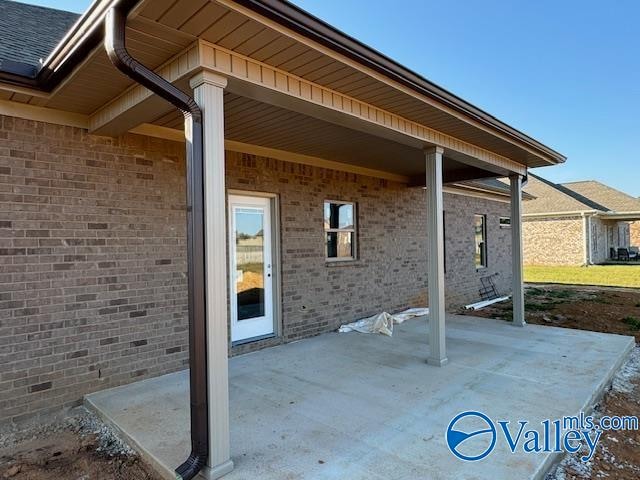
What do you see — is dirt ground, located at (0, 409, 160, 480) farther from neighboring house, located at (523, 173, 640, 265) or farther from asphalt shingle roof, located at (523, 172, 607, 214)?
asphalt shingle roof, located at (523, 172, 607, 214)

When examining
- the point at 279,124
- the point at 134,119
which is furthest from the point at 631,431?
the point at 134,119

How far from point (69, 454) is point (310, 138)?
4.22 m

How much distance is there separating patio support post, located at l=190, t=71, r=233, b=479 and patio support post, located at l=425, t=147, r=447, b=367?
10.2 feet

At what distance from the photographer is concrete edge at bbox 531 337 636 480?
2.73 m

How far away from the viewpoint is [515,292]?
23.9 feet

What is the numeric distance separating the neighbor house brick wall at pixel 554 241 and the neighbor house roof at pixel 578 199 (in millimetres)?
705

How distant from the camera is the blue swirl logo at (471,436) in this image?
2.91 metres

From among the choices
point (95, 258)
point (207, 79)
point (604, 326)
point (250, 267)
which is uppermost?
point (207, 79)

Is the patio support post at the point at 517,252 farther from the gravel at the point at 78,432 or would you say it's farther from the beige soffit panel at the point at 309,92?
the gravel at the point at 78,432

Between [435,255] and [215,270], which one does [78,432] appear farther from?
[435,255]

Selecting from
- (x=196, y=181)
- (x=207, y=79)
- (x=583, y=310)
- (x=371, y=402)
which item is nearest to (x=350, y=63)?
(x=207, y=79)

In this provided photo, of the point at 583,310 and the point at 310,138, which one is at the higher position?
the point at 310,138

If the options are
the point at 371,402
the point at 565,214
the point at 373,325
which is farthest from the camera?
the point at 565,214

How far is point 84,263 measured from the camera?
4156mm
